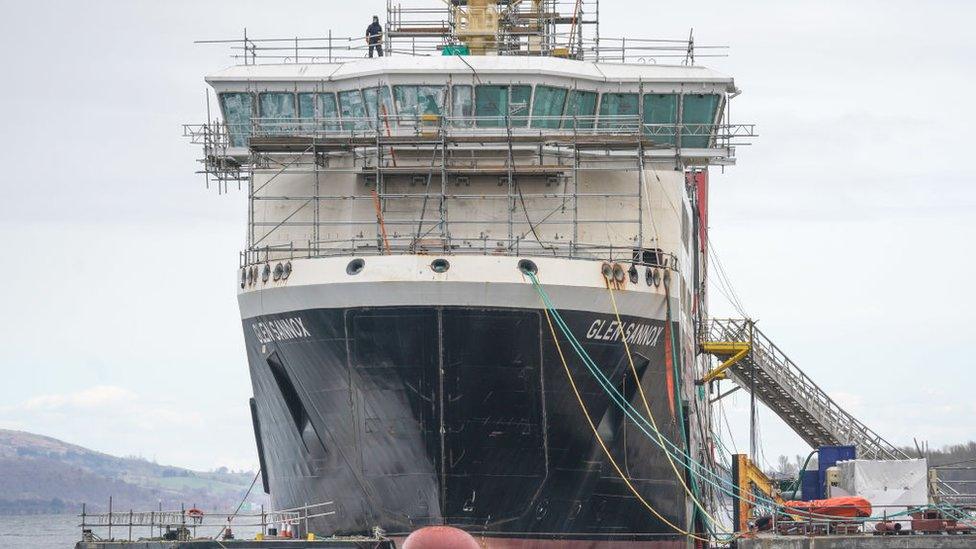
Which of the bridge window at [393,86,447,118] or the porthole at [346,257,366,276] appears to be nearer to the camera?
the porthole at [346,257,366,276]

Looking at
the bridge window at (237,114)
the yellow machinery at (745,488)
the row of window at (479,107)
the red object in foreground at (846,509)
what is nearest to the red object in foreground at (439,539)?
the red object in foreground at (846,509)

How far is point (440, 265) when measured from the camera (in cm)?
3016

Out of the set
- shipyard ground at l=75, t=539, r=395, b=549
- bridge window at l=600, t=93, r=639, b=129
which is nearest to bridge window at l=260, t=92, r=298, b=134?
bridge window at l=600, t=93, r=639, b=129

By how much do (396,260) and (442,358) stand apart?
6.53ft

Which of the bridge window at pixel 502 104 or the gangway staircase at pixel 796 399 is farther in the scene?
the gangway staircase at pixel 796 399

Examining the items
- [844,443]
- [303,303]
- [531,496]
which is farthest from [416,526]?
[844,443]

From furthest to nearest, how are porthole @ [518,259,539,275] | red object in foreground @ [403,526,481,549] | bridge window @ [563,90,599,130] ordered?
1. bridge window @ [563,90,599,130]
2. porthole @ [518,259,539,275]
3. red object in foreground @ [403,526,481,549]

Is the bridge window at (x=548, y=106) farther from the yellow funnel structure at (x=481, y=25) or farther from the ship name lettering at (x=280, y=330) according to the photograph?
the ship name lettering at (x=280, y=330)

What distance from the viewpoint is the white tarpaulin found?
1352 inches

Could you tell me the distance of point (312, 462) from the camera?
3192 cm

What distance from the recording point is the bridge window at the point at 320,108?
35.3m

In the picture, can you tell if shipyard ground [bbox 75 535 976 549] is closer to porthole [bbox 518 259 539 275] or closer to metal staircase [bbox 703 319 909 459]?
porthole [bbox 518 259 539 275]

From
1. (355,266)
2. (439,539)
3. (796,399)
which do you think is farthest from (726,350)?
(439,539)

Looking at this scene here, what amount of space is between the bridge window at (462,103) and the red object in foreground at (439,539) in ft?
33.0
